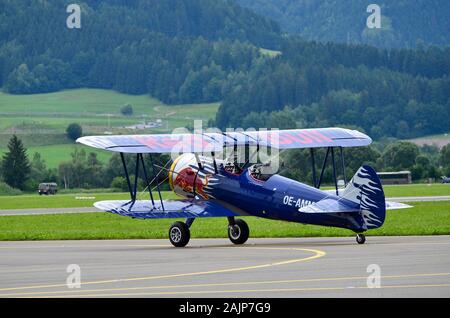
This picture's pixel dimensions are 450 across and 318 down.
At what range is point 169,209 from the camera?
31031mm

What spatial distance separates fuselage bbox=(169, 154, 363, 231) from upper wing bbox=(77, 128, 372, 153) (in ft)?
3.07

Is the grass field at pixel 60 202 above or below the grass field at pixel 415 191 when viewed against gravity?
below

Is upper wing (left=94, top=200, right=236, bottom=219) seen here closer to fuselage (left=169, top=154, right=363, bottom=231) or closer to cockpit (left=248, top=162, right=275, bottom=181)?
fuselage (left=169, top=154, right=363, bottom=231)

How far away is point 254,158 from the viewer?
104ft

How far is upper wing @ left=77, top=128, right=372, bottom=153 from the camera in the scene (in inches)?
1186

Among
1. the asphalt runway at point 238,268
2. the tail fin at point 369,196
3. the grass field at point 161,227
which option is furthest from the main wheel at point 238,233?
the tail fin at point 369,196

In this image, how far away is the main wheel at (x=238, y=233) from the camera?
3120 cm

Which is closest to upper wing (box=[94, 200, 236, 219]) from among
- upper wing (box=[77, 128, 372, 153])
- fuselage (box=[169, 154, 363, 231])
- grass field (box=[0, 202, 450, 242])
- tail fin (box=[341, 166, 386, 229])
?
fuselage (box=[169, 154, 363, 231])

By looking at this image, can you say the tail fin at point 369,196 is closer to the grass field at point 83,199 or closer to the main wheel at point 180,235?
the main wheel at point 180,235

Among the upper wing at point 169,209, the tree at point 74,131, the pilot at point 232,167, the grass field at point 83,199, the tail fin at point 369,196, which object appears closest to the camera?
the tail fin at point 369,196

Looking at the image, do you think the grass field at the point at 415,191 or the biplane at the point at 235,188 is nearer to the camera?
the biplane at the point at 235,188

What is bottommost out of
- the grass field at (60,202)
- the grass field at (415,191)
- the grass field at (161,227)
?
the grass field at (60,202)

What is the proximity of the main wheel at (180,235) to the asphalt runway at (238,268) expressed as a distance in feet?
1.36

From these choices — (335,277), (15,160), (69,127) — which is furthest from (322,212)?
(69,127)
